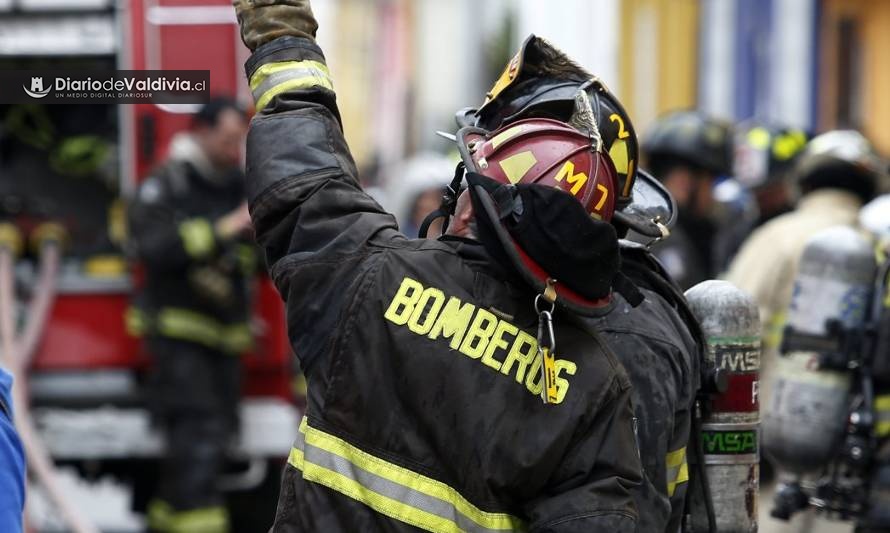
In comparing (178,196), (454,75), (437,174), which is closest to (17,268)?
(178,196)

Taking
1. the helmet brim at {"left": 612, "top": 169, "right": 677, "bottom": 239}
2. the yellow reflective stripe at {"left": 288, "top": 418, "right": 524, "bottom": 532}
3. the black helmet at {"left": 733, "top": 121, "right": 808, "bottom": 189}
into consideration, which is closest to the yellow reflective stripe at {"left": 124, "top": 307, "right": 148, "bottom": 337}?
the black helmet at {"left": 733, "top": 121, "right": 808, "bottom": 189}

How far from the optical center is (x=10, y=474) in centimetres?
213

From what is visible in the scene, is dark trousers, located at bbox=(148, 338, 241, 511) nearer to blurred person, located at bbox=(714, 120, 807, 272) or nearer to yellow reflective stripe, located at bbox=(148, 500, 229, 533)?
yellow reflective stripe, located at bbox=(148, 500, 229, 533)

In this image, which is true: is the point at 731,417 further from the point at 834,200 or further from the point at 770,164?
the point at 770,164

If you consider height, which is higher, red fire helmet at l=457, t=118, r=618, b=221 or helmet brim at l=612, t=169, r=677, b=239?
red fire helmet at l=457, t=118, r=618, b=221

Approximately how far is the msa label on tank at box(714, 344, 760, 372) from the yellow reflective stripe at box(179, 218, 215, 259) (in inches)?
134

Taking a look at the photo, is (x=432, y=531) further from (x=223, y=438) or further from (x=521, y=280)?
(x=223, y=438)

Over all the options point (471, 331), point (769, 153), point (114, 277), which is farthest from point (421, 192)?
point (471, 331)

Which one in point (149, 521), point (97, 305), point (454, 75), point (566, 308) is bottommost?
point (454, 75)

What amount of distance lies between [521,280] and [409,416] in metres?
0.30

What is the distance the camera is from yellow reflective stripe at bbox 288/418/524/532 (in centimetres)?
242

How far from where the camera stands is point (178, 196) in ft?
20.1

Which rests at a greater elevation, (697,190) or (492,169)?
(492,169)

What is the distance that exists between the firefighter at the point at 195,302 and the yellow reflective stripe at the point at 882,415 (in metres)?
2.74
